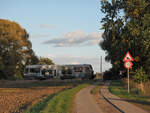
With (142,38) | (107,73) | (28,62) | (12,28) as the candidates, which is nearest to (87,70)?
(107,73)

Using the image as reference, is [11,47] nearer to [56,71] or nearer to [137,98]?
[56,71]

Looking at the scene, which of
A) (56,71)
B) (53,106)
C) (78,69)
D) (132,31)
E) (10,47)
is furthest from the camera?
(56,71)

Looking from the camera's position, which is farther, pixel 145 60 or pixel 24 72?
pixel 24 72

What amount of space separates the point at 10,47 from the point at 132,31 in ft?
118

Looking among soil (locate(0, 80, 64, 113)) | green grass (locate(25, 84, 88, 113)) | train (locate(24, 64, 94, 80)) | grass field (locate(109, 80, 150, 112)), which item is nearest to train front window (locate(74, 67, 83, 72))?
train (locate(24, 64, 94, 80))

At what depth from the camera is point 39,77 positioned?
62.4 meters

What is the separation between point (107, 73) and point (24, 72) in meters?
20.6

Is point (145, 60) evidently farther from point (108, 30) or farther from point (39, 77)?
point (39, 77)

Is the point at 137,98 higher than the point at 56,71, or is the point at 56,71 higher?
the point at 56,71

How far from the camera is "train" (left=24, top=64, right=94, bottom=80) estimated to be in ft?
205

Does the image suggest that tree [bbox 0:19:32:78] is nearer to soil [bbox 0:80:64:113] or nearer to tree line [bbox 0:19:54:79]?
tree line [bbox 0:19:54:79]

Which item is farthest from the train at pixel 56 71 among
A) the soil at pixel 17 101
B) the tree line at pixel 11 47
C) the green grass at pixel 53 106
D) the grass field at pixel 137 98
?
the green grass at pixel 53 106

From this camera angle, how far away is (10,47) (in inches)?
2180

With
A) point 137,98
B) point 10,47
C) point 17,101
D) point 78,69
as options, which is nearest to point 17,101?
point 17,101
